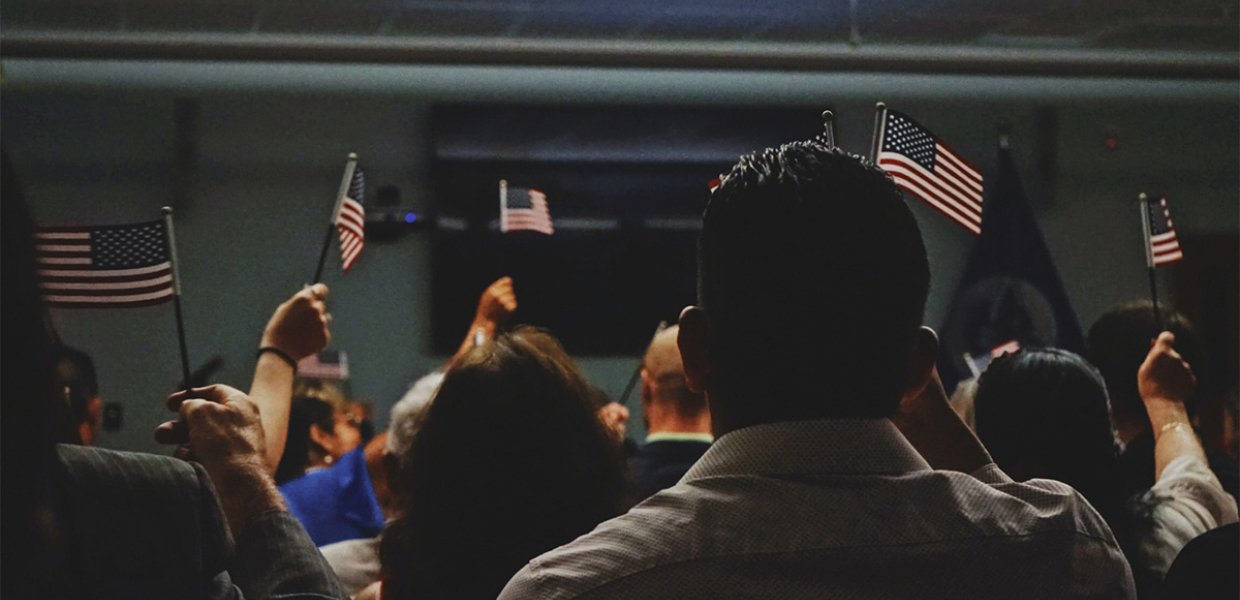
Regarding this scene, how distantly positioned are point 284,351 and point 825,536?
1.22m

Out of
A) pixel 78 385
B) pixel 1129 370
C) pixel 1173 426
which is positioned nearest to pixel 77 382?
pixel 78 385

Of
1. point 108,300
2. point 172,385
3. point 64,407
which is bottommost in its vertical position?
point 172,385

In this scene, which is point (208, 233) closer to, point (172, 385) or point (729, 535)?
point (172, 385)

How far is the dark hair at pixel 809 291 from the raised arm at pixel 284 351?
1.04 m

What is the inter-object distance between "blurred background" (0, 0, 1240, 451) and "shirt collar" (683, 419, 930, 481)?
5795mm

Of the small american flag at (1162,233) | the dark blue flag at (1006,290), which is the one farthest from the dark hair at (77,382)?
the dark blue flag at (1006,290)

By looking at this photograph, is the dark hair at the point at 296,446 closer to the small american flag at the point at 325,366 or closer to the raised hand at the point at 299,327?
the raised hand at the point at 299,327

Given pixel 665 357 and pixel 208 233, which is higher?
pixel 665 357

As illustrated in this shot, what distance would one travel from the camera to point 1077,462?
2156 millimetres

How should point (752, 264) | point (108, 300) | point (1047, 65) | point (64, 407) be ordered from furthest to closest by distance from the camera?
point (1047, 65), point (108, 300), point (752, 264), point (64, 407)

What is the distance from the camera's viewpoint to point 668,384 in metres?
3.26

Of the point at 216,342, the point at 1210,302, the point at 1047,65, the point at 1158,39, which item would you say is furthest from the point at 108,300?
the point at 1210,302

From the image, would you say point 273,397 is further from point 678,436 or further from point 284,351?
point 678,436

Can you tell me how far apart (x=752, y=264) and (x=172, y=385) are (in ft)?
22.2
